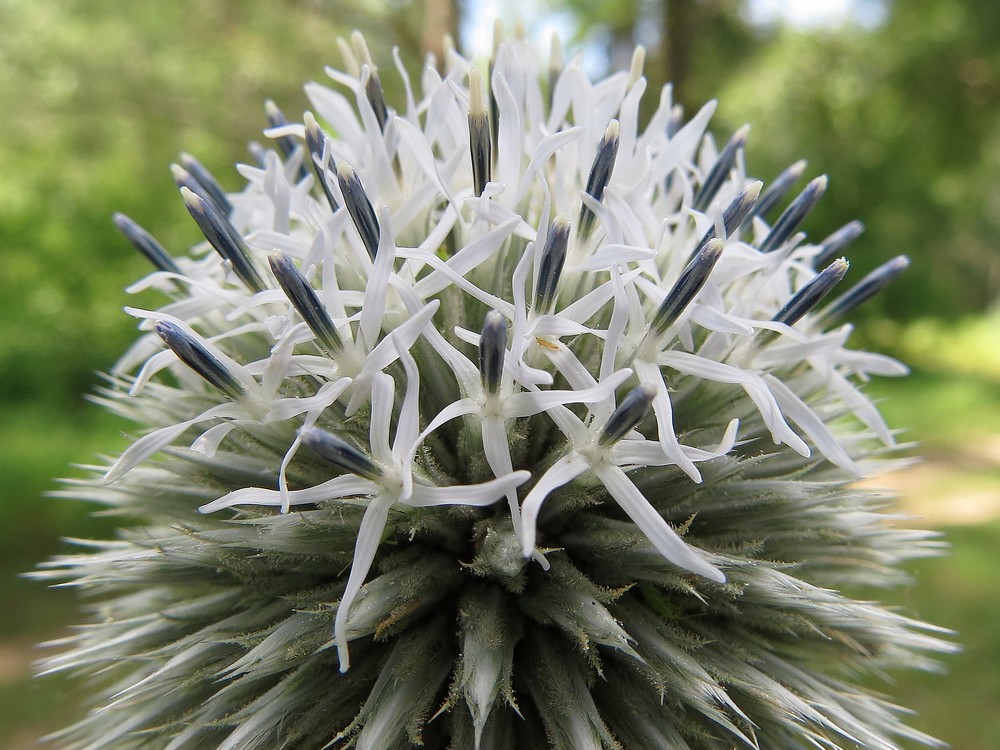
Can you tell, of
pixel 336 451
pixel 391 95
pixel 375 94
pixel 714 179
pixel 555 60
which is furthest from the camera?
pixel 391 95

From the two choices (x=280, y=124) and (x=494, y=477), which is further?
(x=280, y=124)

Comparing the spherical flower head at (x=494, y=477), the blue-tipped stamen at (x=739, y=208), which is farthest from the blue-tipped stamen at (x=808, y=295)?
the blue-tipped stamen at (x=739, y=208)

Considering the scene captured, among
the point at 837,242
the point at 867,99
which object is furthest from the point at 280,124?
the point at 867,99

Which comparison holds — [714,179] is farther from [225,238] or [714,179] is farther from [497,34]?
[225,238]

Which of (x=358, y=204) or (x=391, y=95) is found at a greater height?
(x=391, y=95)

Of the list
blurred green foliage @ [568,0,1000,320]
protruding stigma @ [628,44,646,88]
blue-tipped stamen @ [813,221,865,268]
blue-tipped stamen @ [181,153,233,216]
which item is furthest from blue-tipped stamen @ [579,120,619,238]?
blurred green foliage @ [568,0,1000,320]

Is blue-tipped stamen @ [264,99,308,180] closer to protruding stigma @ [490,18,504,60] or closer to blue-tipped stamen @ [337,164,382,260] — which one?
protruding stigma @ [490,18,504,60]

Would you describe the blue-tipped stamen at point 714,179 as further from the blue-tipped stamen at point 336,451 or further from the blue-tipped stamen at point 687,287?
the blue-tipped stamen at point 336,451
